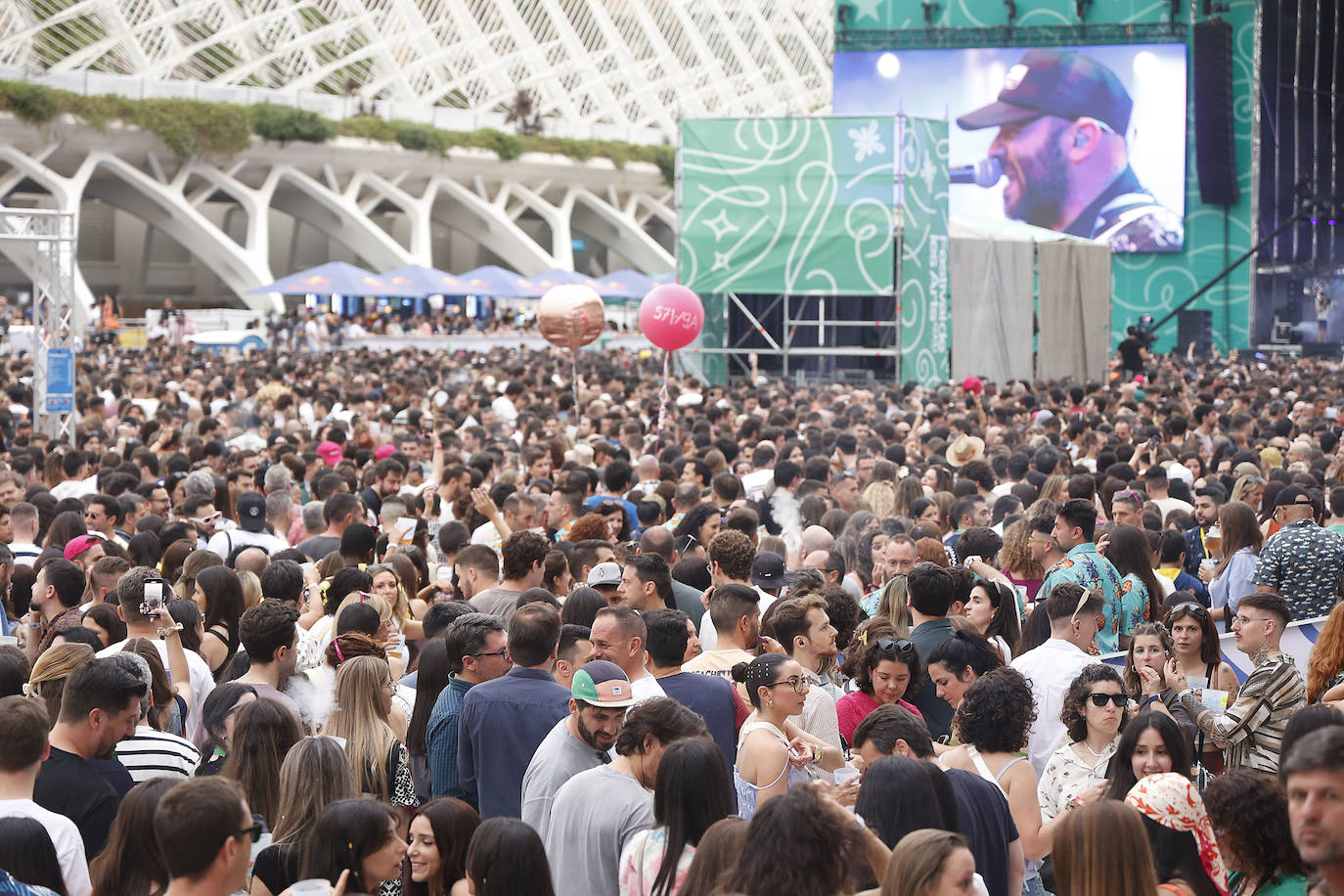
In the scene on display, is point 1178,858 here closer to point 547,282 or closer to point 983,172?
point 983,172

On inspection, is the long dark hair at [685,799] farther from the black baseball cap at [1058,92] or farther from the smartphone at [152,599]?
the black baseball cap at [1058,92]

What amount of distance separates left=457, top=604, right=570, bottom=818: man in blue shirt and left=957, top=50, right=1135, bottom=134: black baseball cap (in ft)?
109

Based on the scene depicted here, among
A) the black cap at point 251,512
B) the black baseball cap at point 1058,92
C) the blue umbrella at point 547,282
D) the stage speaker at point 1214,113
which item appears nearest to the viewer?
the black cap at point 251,512

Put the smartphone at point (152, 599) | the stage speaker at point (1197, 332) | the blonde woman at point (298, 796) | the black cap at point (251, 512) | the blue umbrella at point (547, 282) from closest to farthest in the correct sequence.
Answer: the blonde woman at point (298, 796), the smartphone at point (152, 599), the black cap at point (251, 512), the stage speaker at point (1197, 332), the blue umbrella at point (547, 282)

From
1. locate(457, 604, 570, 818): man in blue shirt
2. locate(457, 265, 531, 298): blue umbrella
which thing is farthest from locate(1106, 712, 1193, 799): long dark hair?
locate(457, 265, 531, 298): blue umbrella

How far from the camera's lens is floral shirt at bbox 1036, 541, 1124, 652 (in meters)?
6.52

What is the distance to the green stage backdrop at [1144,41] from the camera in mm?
35906

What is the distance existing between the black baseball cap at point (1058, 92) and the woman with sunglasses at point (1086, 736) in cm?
3288

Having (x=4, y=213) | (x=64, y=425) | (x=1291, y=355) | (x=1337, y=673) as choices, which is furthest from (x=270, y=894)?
(x=1291, y=355)

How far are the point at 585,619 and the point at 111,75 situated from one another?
159 feet

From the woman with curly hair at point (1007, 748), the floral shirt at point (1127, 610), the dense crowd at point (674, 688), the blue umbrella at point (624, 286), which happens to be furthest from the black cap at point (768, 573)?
the blue umbrella at point (624, 286)

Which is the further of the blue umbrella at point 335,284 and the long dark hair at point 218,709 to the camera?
the blue umbrella at point 335,284

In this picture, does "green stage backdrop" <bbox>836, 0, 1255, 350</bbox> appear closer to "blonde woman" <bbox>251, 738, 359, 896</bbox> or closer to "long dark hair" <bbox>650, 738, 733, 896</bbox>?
"blonde woman" <bbox>251, 738, 359, 896</bbox>

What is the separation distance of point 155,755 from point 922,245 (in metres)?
19.9
